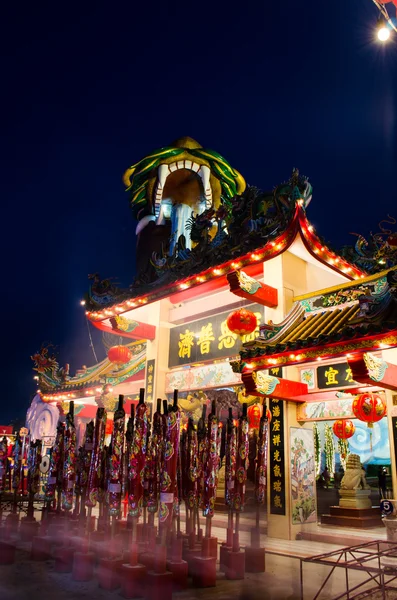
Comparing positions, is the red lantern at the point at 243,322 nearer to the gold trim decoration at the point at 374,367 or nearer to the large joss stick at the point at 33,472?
the gold trim decoration at the point at 374,367

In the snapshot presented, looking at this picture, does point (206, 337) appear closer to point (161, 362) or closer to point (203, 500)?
point (161, 362)

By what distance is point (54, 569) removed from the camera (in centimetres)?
677

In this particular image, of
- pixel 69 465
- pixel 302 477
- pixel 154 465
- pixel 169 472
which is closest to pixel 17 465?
pixel 69 465

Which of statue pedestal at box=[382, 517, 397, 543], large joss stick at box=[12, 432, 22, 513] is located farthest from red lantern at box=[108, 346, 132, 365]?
statue pedestal at box=[382, 517, 397, 543]

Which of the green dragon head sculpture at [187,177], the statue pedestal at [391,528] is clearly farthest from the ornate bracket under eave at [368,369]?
the green dragon head sculpture at [187,177]

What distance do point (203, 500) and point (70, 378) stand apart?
12.8 m

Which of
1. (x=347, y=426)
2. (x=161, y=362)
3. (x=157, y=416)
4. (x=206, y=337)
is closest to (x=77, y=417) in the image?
(x=161, y=362)

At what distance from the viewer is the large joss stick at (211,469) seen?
21.3 feet

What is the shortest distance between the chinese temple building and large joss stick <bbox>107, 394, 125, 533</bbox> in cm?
305

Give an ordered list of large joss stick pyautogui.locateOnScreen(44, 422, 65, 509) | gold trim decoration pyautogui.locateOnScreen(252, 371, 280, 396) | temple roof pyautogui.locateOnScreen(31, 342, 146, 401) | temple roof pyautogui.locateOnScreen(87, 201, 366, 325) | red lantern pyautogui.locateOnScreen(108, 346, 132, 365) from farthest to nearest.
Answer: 1. temple roof pyautogui.locateOnScreen(31, 342, 146, 401)
2. red lantern pyautogui.locateOnScreen(108, 346, 132, 365)
3. temple roof pyautogui.locateOnScreen(87, 201, 366, 325)
4. gold trim decoration pyautogui.locateOnScreen(252, 371, 280, 396)
5. large joss stick pyautogui.locateOnScreen(44, 422, 65, 509)

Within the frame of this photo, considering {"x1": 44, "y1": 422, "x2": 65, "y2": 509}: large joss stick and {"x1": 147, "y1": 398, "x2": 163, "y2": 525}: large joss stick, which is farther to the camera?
{"x1": 44, "y1": 422, "x2": 65, "y2": 509}: large joss stick

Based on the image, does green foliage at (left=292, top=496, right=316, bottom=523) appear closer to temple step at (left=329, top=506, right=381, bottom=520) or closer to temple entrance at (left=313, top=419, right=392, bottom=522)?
temple step at (left=329, top=506, right=381, bottom=520)

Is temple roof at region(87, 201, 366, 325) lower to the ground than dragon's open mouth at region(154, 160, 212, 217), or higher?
lower

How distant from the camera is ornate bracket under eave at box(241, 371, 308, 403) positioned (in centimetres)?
893
